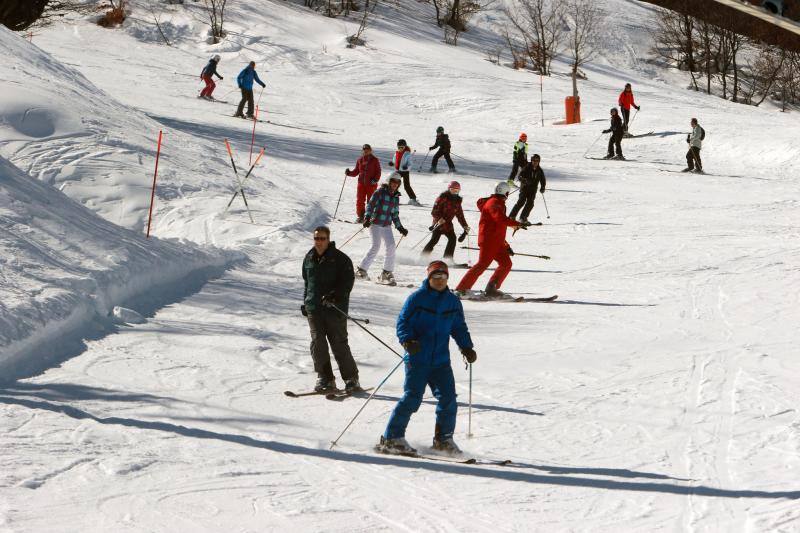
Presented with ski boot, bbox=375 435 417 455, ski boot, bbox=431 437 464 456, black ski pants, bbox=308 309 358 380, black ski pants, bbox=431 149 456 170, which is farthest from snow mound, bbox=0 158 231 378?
A: black ski pants, bbox=431 149 456 170

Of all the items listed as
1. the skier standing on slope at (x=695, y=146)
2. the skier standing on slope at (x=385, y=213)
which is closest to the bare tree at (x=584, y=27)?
the skier standing on slope at (x=695, y=146)

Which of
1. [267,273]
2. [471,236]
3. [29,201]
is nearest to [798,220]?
[471,236]

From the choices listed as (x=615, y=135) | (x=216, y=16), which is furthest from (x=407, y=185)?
(x=216, y=16)

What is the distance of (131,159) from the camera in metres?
17.1

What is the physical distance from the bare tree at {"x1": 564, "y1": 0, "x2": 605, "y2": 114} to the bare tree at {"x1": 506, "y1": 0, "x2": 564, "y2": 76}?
0.54 m

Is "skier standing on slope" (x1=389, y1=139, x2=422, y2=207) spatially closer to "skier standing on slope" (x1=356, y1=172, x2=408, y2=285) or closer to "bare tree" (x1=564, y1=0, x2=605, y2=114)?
"skier standing on slope" (x1=356, y1=172, x2=408, y2=285)

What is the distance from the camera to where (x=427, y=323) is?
274 inches

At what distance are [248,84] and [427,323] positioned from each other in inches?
809

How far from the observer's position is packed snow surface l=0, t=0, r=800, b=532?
20.3ft

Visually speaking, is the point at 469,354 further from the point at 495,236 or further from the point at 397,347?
the point at 495,236

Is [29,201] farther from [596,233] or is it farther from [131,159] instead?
[596,233]

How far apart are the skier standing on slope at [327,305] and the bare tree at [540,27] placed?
105 feet

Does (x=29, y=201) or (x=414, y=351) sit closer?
(x=414, y=351)

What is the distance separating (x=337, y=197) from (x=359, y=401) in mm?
11858
